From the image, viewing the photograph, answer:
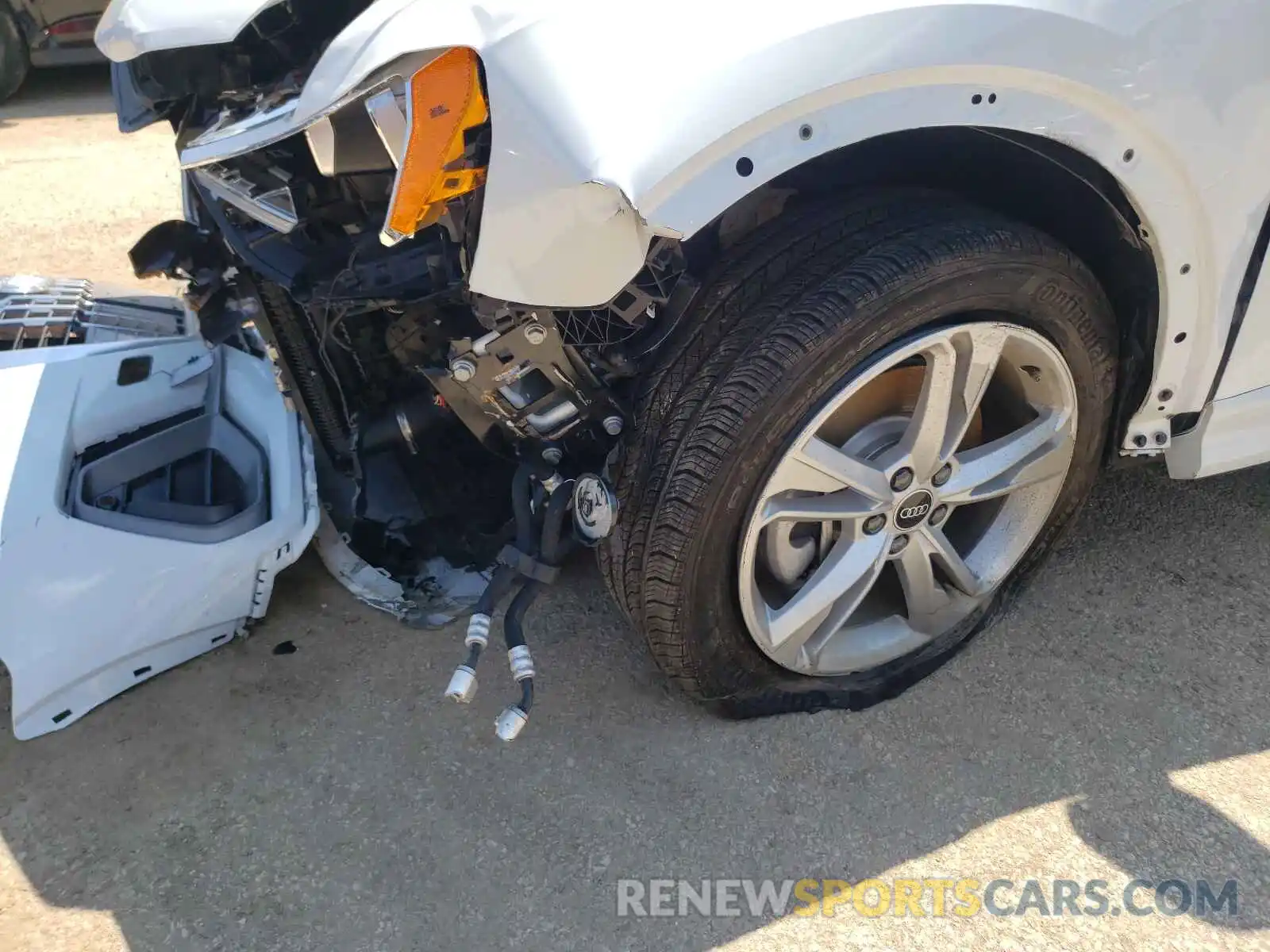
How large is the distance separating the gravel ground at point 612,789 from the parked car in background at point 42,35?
5954 mm

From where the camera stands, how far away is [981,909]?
1870mm

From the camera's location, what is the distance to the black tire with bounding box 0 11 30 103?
6.71m

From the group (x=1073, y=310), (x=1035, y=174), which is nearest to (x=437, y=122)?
(x=1035, y=174)

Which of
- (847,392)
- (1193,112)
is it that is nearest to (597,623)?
(847,392)

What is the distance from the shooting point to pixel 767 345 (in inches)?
71.4

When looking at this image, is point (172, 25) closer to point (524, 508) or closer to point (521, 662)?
point (524, 508)

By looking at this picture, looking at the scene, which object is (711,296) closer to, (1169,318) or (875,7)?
(875,7)

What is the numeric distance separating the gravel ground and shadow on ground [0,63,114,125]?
18.6ft

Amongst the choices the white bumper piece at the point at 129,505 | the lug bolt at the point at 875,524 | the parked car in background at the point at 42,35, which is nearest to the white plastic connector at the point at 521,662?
the lug bolt at the point at 875,524

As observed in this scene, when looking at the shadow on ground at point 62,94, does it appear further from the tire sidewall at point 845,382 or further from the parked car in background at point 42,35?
the tire sidewall at point 845,382

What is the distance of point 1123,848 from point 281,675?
6.21 feet

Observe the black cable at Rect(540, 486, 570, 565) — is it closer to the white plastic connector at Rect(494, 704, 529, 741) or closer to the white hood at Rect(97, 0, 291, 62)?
the white plastic connector at Rect(494, 704, 529, 741)

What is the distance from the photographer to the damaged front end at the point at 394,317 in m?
1.64

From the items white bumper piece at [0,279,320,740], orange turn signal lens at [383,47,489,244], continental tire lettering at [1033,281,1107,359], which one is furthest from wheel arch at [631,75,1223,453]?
white bumper piece at [0,279,320,740]
